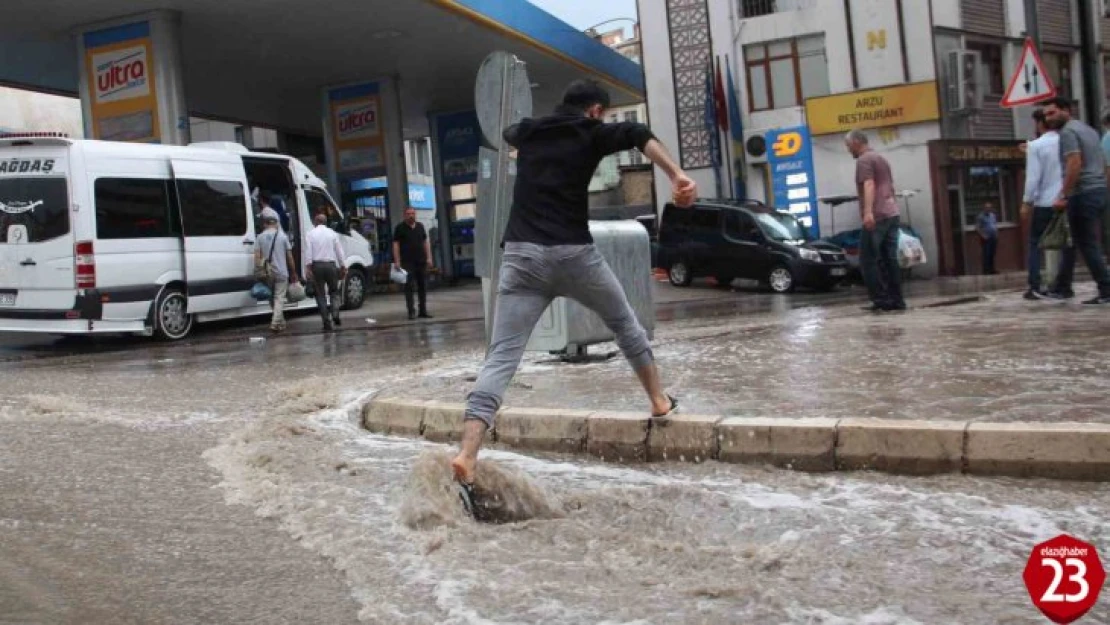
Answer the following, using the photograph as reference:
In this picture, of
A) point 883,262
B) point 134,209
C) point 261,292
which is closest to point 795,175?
point 261,292

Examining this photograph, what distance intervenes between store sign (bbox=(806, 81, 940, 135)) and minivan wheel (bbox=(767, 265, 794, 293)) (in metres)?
6.66

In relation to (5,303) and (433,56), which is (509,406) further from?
(433,56)

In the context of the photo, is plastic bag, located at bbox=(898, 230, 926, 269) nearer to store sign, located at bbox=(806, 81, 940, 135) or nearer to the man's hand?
store sign, located at bbox=(806, 81, 940, 135)

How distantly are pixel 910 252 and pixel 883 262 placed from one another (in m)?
13.2

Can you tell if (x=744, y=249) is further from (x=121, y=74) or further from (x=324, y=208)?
(x=121, y=74)

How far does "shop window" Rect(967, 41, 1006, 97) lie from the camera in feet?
86.4

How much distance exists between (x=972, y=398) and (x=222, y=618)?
12.9 feet

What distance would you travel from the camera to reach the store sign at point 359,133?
971 inches

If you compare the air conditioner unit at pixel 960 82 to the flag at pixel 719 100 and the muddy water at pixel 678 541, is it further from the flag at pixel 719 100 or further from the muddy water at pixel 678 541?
the muddy water at pixel 678 541

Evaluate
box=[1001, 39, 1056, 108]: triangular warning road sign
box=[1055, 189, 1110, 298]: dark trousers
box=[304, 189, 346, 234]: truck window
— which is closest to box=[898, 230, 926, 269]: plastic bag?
box=[1001, 39, 1056, 108]: triangular warning road sign

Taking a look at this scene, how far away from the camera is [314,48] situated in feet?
73.3

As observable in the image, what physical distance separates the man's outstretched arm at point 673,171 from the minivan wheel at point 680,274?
18736mm

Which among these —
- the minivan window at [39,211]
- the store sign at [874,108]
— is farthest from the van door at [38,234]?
the store sign at [874,108]

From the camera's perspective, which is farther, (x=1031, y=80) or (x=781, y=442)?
(x=1031, y=80)
